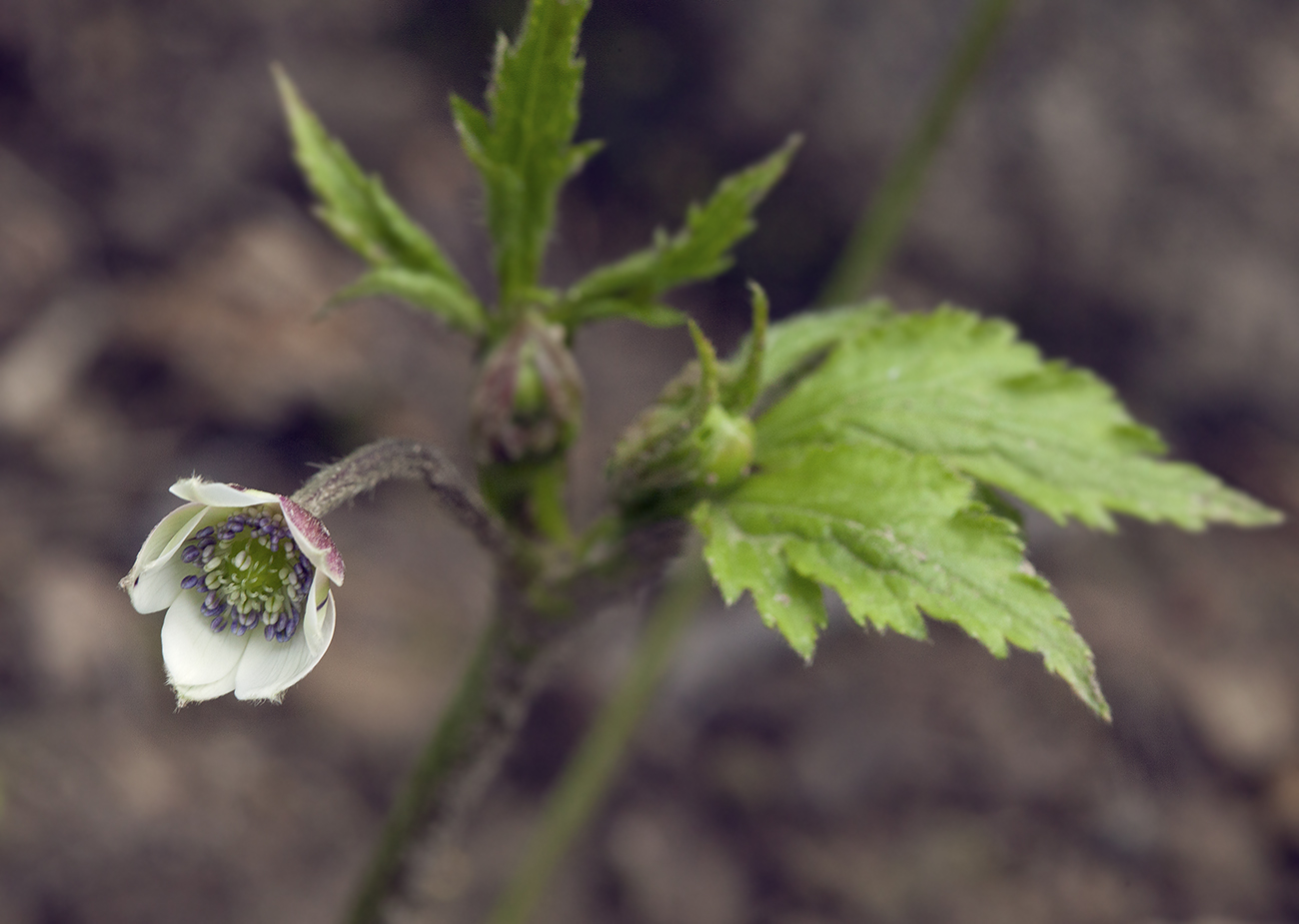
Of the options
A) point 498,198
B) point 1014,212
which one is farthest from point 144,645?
point 1014,212

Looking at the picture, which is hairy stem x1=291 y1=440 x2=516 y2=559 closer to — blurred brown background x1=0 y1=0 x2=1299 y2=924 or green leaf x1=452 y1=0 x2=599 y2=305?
green leaf x1=452 y1=0 x2=599 y2=305

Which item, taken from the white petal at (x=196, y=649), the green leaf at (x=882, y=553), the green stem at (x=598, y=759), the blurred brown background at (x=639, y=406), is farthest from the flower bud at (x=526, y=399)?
the blurred brown background at (x=639, y=406)

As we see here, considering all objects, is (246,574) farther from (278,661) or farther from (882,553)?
(882,553)

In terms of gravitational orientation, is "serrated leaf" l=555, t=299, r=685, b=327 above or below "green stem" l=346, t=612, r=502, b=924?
above

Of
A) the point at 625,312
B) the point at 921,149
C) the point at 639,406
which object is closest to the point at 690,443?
the point at 625,312

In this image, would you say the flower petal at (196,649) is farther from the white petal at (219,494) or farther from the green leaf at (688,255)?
the green leaf at (688,255)

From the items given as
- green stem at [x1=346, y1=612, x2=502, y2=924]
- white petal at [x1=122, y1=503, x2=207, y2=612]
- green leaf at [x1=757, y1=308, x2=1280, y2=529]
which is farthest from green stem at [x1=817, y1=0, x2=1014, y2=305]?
white petal at [x1=122, y1=503, x2=207, y2=612]
